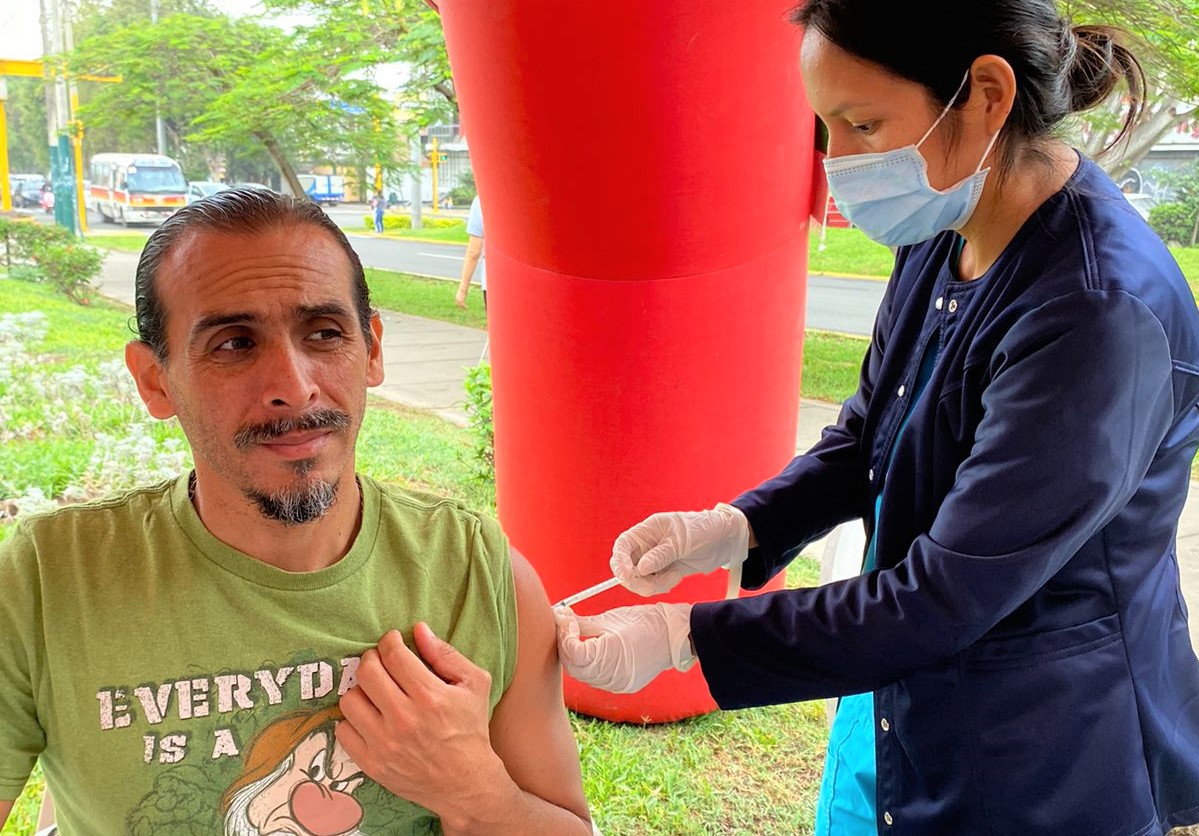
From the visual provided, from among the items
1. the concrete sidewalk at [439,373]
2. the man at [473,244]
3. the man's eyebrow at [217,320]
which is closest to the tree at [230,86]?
the concrete sidewalk at [439,373]

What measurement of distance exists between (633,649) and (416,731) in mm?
401

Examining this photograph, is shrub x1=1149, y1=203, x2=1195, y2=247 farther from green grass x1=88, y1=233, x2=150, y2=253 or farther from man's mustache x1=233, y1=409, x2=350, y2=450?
green grass x1=88, y1=233, x2=150, y2=253

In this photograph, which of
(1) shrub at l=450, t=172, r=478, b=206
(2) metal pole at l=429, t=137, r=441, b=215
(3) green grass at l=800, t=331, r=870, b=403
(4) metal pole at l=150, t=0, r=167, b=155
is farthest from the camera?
(2) metal pole at l=429, t=137, r=441, b=215

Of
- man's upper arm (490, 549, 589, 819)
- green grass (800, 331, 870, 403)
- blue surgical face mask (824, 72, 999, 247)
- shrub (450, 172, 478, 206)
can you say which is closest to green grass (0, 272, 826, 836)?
man's upper arm (490, 549, 589, 819)

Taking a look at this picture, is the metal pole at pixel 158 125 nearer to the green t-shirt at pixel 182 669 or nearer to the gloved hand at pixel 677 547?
the gloved hand at pixel 677 547

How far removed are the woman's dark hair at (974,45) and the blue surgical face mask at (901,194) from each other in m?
0.04

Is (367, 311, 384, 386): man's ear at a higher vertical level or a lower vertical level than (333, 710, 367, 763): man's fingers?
higher

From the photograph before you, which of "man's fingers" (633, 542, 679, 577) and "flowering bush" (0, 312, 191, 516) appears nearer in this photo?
"man's fingers" (633, 542, 679, 577)

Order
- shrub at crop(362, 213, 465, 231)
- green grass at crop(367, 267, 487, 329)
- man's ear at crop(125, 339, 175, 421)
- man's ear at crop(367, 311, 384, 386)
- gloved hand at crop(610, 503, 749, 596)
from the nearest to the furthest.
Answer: man's ear at crop(125, 339, 175, 421)
man's ear at crop(367, 311, 384, 386)
gloved hand at crop(610, 503, 749, 596)
shrub at crop(362, 213, 465, 231)
green grass at crop(367, 267, 487, 329)

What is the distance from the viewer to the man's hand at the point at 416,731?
4.10 feet

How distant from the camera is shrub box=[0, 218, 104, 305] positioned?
6000 millimetres

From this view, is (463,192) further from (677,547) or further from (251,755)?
(251,755)

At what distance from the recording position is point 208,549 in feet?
4.36

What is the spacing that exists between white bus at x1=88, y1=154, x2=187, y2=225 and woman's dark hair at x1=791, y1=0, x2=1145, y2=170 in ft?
10.9
